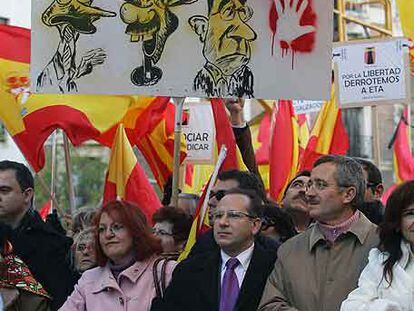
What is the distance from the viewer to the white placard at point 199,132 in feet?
34.7

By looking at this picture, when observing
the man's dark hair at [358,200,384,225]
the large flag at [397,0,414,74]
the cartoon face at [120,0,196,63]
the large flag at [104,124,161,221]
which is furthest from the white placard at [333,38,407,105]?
Answer: the cartoon face at [120,0,196,63]

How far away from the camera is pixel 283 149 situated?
36.6 ft

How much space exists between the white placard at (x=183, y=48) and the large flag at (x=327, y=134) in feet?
11.0

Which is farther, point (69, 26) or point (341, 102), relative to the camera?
point (341, 102)

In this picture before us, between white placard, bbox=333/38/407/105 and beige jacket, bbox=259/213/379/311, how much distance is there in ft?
12.4

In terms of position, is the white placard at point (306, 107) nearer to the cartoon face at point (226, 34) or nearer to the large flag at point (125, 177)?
the large flag at point (125, 177)

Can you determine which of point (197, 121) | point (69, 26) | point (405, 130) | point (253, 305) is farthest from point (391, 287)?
point (405, 130)

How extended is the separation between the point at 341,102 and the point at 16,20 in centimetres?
1928

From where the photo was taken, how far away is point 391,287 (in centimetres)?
570

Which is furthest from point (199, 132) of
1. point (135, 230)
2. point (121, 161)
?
point (135, 230)

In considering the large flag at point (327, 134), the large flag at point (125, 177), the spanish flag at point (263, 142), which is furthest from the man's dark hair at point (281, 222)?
the spanish flag at point (263, 142)

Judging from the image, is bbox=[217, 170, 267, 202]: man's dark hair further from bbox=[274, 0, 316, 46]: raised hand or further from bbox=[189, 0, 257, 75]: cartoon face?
bbox=[274, 0, 316, 46]: raised hand

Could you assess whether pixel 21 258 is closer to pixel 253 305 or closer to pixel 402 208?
pixel 253 305

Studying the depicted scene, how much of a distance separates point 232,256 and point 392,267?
3.25ft
